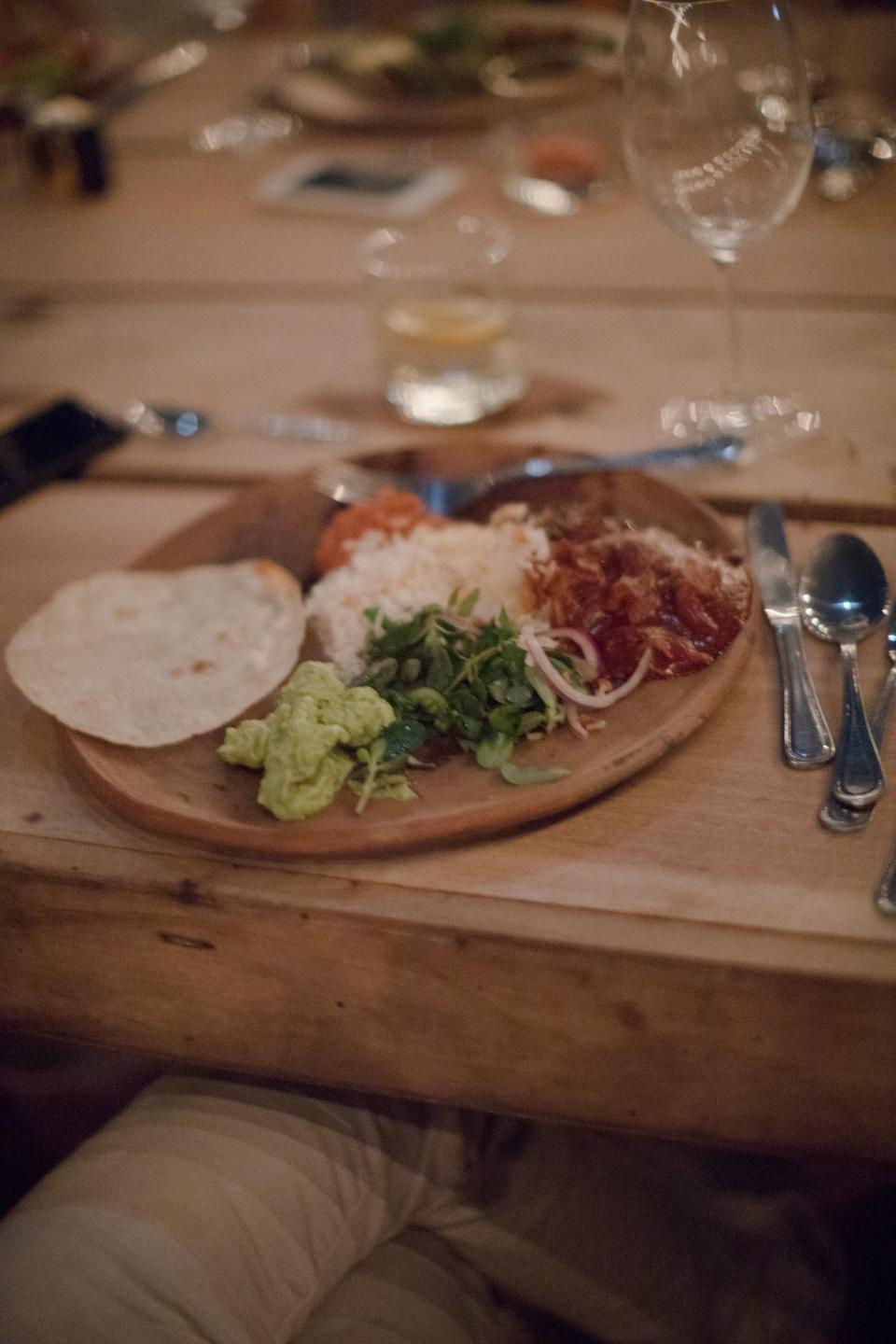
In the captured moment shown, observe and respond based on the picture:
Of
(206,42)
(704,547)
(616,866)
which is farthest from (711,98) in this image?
(206,42)

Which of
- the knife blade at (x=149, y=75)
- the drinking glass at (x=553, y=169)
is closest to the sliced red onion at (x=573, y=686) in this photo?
the drinking glass at (x=553, y=169)

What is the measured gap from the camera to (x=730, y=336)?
141 cm

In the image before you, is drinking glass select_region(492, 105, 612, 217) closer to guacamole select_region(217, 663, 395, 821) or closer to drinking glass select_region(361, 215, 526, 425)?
drinking glass select_region(361, 215, 526, 425)

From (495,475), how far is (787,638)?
0.38 meters

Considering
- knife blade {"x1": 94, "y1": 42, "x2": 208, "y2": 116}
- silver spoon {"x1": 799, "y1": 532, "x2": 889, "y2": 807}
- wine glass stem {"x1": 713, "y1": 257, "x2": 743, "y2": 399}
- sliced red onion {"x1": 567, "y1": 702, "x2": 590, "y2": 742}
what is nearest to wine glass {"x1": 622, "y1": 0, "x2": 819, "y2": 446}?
wine glass stem {"x1": 713, "y1": 257, "x2": 743, "y2": 399}

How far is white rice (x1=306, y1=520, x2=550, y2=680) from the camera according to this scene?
0.97 m

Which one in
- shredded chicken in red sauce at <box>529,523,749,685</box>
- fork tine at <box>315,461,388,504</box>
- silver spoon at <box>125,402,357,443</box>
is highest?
shredded chicken in red sauce at <box>529,523,749,685</box>

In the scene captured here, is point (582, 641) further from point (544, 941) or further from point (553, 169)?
point (553, 169)

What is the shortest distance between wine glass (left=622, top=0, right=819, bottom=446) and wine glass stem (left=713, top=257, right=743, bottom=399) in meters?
0.08

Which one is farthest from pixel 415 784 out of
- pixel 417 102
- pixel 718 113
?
pixel 417 102

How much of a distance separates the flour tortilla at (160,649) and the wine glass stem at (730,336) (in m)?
0.60

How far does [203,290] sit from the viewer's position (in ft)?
6.03

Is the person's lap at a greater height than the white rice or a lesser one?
lesser

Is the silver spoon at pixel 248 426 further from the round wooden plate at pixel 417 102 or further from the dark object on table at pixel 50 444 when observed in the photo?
the round wooden plate at pixel 417 102
